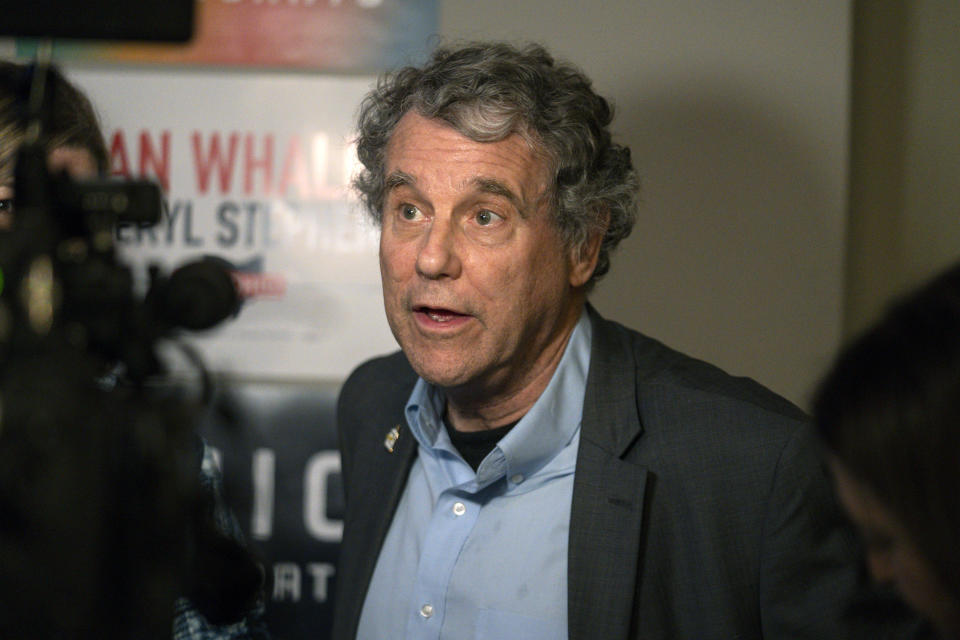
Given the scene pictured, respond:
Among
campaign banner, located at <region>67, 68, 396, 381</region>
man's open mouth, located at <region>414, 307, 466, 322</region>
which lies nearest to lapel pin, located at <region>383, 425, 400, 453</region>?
man's open mouth, located at <region>414, 307, 466, 322</region>

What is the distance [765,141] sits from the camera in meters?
2.18

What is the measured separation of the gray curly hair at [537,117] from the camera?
4.99ft

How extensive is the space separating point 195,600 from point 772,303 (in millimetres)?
1698

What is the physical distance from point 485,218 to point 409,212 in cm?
12

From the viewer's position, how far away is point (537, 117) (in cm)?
154

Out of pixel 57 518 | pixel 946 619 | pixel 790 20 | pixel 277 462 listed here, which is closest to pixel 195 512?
pixel 57 518

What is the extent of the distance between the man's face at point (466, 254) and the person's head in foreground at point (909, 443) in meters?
0.67

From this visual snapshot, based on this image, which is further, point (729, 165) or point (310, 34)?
point (310, 34)

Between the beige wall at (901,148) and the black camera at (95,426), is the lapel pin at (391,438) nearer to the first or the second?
the black camera at (95,426)

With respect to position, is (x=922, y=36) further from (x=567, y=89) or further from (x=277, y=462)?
(x=277, y=462)

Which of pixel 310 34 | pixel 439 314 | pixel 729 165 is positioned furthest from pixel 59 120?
pixel 729 165

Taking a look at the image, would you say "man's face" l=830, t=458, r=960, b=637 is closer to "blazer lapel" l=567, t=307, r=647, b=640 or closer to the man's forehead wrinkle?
"blazer lapel" l=567, t=307, r=647, b=640

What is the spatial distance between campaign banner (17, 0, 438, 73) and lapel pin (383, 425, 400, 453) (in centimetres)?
97

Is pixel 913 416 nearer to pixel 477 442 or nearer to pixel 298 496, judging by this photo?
pixel 477 442
